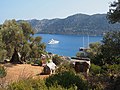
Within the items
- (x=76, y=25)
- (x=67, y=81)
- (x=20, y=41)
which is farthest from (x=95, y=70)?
(x=76, y=25)

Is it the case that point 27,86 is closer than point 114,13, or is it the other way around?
point 27,86

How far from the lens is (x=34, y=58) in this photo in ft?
87.6

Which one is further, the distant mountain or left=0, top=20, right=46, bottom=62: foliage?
the distant mountain

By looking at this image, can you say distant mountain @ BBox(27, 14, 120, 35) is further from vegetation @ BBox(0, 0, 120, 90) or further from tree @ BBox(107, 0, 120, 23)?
tree @ BBox(107, 0, 120, 23)

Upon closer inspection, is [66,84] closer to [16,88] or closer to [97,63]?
[16,88]

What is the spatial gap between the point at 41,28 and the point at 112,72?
16078cm

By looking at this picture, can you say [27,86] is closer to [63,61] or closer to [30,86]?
[30,86]

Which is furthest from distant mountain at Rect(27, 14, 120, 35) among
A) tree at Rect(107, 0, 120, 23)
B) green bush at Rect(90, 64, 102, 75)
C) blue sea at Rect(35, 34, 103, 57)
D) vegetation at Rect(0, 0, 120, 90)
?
tree at Rect(107, 0, 120, 23)

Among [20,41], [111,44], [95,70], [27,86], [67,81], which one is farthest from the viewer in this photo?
[20,41]

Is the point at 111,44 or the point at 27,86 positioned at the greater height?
the point at 111,44

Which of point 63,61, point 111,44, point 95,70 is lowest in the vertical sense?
point 63,61

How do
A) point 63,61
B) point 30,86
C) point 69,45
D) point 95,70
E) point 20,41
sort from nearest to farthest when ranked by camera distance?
point 30,86 → point 95,70 → point 63,61 → point 20,41 → point 69,45

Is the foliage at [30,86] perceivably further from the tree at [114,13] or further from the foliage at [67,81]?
the tree at [114,13]

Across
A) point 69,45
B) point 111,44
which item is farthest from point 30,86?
point 69,45
